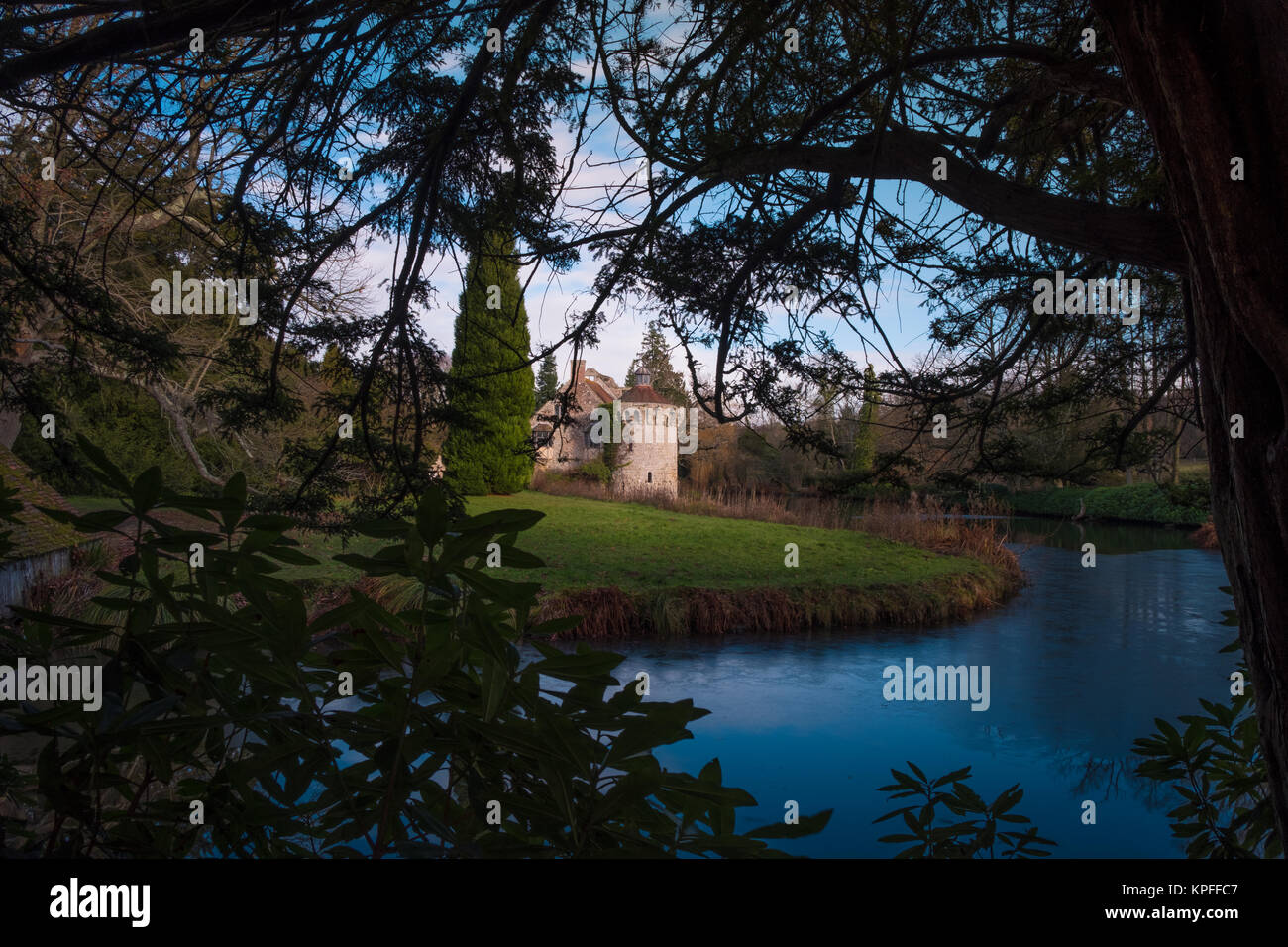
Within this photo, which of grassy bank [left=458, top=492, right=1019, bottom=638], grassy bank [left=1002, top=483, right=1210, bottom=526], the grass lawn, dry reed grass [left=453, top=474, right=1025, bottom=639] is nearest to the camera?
dry reed grass [left=453, top=474, right=1025, bottom=639]

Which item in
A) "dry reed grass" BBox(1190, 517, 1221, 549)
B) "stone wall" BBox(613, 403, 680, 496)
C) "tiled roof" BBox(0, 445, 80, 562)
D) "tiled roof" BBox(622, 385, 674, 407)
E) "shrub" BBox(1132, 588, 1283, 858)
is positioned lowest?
"dry reed grass" BBox(1190, 517, 1221, 549)

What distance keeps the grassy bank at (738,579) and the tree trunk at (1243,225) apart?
19.7ft

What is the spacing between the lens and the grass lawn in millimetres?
9594

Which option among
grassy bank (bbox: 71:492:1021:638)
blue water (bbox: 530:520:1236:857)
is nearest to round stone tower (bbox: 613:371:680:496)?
grassy bank (bbox: 71:492:1021:638)

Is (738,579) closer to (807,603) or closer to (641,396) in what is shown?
(807,603)

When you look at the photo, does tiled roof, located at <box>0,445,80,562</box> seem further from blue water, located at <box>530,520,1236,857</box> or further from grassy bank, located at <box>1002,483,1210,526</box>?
grassy bank, located at <box>1002,483,1210,526</box>

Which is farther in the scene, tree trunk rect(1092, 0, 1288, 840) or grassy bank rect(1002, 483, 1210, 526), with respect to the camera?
grassy bank rect(1002, 483, 1210, 526)

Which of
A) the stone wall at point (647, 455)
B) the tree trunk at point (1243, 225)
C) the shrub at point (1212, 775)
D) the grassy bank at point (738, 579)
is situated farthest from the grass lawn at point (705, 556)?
the tree trunk at point (1243, 225)

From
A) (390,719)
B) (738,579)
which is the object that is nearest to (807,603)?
(738,579)

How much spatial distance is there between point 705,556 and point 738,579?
4.51 ft

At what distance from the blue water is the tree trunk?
9.04 ft

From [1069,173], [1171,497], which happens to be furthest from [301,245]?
[1171,497]

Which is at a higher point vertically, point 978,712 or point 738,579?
point 738,579

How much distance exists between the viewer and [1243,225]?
1173 millimetres
